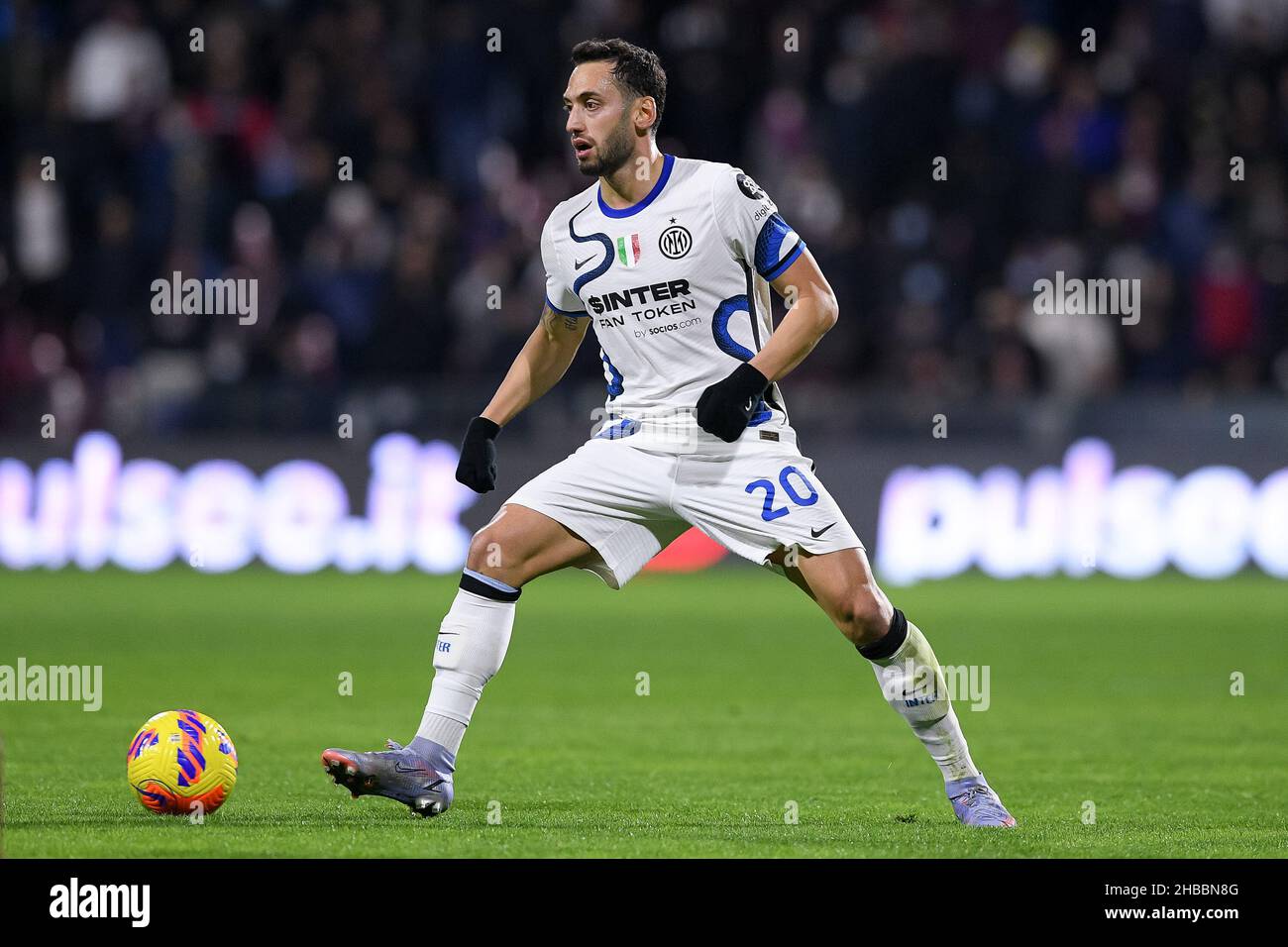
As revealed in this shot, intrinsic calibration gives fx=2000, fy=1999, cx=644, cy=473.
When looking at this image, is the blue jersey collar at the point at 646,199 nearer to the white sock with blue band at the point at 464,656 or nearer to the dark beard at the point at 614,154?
the dark beard at the point at 614,154

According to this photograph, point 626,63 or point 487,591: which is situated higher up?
point 626,63

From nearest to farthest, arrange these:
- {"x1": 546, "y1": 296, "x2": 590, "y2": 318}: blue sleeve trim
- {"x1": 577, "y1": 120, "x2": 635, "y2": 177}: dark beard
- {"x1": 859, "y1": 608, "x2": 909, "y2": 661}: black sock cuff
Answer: {"x1": 859, "y1": 608, "x2": 909, "y2": 661}: black sock cuff, {"x1": 577, "y1": 120, "x2": 635, "y2": 177}: dark beard, {"x1": 546, "y1": 296, "x2": 590, "y2": 318}: blue sleeve trim

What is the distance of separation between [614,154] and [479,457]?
1.17 m

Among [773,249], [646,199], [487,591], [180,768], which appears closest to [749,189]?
[773,249]

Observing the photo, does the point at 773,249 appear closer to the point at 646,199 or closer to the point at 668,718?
the point at 646,199

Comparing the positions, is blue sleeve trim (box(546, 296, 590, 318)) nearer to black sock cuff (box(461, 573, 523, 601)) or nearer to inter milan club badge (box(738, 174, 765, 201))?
inter milan club badge (box(738, 174, 765, 201))

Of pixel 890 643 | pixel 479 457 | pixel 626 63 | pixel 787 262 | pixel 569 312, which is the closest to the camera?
pixel 890 643

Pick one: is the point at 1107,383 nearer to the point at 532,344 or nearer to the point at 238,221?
the point at 238,221

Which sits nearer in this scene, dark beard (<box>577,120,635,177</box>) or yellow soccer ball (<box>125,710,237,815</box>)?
yellow soccer ball (<box>125,710,237,815</box>)

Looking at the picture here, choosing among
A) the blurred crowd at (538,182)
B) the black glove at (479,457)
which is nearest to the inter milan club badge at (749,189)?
the black glove at (479,457)

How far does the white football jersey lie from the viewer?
6.80 metres

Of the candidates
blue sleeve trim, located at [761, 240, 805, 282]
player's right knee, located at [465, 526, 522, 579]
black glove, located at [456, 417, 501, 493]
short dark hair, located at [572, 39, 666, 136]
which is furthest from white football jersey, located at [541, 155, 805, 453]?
player's right knee, located at [465, 526, 522, 579]

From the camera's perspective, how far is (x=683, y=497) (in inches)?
269

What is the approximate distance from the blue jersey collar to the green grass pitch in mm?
2083
